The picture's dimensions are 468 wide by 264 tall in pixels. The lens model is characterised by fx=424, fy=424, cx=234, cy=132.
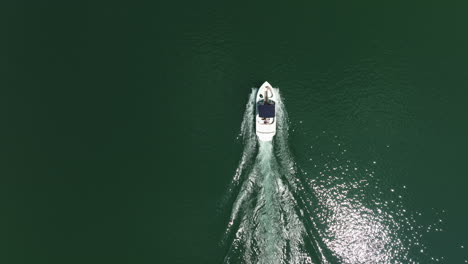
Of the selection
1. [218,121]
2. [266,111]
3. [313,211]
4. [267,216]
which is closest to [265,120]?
[266,111]

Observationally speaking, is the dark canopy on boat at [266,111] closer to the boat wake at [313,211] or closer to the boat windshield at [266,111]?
the boat windshield at [266,111]

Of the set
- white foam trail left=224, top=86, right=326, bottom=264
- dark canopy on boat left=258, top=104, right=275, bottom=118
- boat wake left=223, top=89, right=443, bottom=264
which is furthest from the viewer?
dark canopy on boat left=258, top=104, right=275, bottom=118

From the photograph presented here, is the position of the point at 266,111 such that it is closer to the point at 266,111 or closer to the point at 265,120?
the point at 266,111

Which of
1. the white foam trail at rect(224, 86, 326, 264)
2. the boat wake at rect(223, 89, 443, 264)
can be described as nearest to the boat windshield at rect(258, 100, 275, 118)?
the boat wake at rect(223, 89, 443, 264)

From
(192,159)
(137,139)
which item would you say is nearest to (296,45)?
(192,159)

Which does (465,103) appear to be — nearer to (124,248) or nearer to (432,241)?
(432,241)

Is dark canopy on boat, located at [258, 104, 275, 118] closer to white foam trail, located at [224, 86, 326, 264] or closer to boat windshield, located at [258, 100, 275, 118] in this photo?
boat windshield, located at [258, 100, 275, 118]

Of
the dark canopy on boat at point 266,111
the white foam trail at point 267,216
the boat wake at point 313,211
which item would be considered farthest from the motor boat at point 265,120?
the white foam trail at point 267,216
